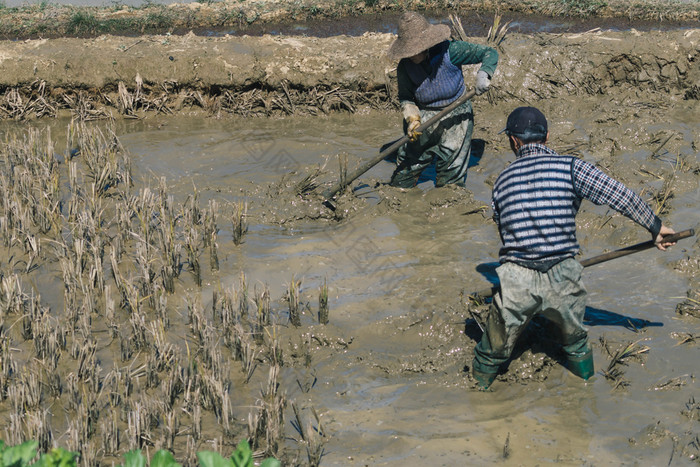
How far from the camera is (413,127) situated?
6371 millimetres

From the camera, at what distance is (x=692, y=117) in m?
8.45

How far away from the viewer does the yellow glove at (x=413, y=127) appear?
6.35 m

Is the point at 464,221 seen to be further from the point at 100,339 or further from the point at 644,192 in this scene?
the point at 100,339

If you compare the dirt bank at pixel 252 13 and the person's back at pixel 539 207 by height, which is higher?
the dirt bank at pixel 252 13

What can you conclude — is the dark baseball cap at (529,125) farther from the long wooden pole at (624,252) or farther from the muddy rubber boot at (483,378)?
the muddy rubber boot at (483,378)

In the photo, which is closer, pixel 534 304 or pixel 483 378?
pixel 534 304

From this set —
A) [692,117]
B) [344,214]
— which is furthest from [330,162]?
[692,117]

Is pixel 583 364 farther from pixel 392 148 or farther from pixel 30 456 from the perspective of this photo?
pixel 30 456

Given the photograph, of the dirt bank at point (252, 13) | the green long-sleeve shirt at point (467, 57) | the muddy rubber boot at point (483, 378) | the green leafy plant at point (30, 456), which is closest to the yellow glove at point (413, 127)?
the green long-sleeve shirt at point (467, 57)

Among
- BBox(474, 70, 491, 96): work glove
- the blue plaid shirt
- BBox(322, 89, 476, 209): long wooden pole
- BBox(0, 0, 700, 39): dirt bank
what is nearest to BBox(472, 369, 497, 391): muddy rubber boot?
the blue plaid shirt

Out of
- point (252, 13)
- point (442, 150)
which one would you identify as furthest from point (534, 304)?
point (252, 13)

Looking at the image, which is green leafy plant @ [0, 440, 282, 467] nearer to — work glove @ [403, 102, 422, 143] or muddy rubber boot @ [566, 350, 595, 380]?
muddy rubber boot @ [566, 350, 595, 380]

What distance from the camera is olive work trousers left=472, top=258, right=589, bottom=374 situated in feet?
13.8

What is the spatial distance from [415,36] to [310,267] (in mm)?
1990
